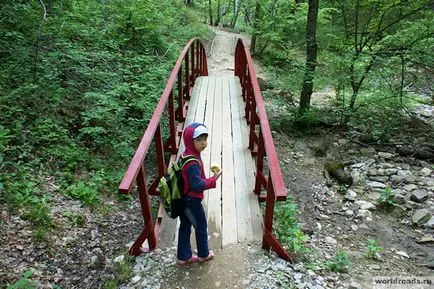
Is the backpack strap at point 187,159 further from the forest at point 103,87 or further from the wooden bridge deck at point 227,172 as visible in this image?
the forest at point 103,87

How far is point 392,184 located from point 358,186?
725 millimetres

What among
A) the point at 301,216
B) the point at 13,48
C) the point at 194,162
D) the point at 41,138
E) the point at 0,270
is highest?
the point at 13,48

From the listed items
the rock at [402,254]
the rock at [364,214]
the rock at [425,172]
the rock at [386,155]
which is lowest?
the rock at [402,254]

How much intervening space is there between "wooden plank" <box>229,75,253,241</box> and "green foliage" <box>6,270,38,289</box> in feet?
6.70

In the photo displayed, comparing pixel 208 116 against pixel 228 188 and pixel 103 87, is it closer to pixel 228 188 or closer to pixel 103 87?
pixel 103 87

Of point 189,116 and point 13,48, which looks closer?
point 13,48

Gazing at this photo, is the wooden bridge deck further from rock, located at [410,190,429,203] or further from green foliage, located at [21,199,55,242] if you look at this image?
rock, located at [410,190,429,203]

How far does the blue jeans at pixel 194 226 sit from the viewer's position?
11.2ft

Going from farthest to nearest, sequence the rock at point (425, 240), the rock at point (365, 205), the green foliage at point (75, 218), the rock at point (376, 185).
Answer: the rock at point (376, 185) < the rock at point (365, 205) < the rock at point (425, 240) < the green foliage at point (75, 218)

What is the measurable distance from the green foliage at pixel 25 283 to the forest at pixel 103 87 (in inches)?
1.0

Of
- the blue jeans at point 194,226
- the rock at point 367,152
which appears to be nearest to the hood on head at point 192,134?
the blue jeans at point 194,226

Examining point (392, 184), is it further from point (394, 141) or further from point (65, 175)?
point (65, 175)

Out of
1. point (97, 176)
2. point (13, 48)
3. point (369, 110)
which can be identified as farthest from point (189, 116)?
point (369, 110)

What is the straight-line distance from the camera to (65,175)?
5090 millimetres
